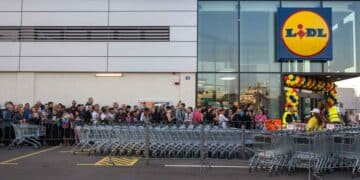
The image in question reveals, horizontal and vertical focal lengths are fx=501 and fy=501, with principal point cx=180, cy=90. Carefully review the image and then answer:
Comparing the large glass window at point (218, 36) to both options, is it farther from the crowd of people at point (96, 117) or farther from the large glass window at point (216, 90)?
the crowd of people at point (96, 117)

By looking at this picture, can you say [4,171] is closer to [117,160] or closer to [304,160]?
[117,160]

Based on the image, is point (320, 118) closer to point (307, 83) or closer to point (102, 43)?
point (307, 83)

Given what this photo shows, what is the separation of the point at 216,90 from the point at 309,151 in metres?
11.4

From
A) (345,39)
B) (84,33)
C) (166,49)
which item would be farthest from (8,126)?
(345,39)

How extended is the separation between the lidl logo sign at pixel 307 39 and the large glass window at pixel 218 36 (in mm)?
2302

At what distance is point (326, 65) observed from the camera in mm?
23359

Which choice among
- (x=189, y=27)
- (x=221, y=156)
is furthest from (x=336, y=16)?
(x=221, y=156)

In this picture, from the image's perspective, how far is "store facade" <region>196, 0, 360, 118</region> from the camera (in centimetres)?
2339

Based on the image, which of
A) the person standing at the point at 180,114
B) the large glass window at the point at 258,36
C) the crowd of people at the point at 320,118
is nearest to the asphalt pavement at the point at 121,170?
the crowd of people at the point at 320,118

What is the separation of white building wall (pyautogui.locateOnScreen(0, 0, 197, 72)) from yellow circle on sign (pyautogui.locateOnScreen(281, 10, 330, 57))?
14.4ft

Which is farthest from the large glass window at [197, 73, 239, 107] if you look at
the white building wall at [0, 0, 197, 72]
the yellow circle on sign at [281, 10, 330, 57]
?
the yellow circle on sign at [281, 10, 330, 57]

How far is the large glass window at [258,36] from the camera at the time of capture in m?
23.6

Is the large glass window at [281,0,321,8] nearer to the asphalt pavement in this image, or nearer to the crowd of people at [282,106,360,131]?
the crowd of people at [282,106,360,131]

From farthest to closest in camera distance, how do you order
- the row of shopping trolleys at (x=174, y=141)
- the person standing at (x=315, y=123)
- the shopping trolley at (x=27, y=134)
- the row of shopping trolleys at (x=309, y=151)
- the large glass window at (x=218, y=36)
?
the large glass window at (x=218, y=36)
the shopping trolley at (x=27, y=134)
the row of shopping trolleys at (x=174, y=141)
the person standing at (x=315, y=123)
the row of shopping trolleys at (x=309, y=151)
